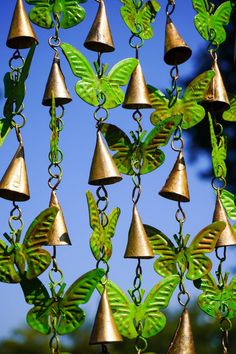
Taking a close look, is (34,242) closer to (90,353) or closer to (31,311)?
(31,311)

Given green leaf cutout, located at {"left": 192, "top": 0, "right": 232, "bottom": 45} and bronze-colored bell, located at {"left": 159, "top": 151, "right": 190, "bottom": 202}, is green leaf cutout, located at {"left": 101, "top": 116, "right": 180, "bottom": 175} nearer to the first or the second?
bronze-colored bell, located at {"left": 159, "top": 151, "right": 190, "bottom": 202}

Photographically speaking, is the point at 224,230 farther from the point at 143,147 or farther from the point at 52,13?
the point at 52,13

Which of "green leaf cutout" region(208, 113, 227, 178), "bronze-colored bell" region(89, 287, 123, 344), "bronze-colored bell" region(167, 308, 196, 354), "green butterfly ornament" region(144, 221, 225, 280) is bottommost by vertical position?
"bronze-colored bell" region(167, 308, 196, 354)

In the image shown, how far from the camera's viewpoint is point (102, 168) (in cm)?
107

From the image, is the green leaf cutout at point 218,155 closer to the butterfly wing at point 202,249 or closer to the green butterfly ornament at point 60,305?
the butterfly wing at point 202,249

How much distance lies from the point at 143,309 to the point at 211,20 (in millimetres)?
533

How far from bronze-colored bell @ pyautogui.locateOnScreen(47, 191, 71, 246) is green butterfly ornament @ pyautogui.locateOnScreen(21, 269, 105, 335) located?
0.20 feet

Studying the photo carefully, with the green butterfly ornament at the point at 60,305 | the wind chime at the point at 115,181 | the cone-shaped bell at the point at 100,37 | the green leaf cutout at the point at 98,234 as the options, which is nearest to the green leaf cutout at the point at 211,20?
the wind chime at the point at 115,181

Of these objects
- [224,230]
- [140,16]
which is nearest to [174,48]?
[140,16]

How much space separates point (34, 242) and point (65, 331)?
136mm

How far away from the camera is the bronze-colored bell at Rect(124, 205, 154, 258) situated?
1067 millimetres

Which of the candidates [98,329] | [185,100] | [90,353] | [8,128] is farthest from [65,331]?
[90,353]

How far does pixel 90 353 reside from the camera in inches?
63.8

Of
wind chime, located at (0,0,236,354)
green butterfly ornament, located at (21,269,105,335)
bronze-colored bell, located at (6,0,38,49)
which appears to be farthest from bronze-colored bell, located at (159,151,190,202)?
bronze-colored bell, located at (6,0,38,49)
